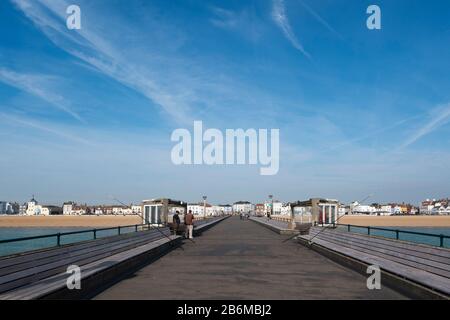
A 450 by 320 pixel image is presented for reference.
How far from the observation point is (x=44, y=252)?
28.5ft

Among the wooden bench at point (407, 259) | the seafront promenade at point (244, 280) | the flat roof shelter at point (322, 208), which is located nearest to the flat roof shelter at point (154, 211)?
the flat roof shelter at point (322, 208)

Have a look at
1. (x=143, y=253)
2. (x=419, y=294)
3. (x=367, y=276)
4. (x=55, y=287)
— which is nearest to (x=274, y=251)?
(x=143, y=253)

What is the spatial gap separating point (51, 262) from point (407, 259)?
794cm

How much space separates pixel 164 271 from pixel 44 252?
397 cm

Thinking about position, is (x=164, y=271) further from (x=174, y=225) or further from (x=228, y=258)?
(x=174, y=225)

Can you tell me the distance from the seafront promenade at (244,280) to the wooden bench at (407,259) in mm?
544

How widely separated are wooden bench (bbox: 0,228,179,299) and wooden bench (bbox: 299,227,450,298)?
6.36m

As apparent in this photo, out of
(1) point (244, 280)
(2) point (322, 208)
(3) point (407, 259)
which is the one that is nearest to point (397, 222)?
(2) point (322, 208)

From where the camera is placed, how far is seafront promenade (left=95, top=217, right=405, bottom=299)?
8.71 metres

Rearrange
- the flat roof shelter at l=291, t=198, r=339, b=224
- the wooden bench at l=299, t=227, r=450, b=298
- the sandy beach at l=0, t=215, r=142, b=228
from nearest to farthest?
the wooden bench at l=299, t=227, r=450, b=298, the flat roof shelter at l=291, t=198, r=339, b=224, the sandy beach at l=0, t=215, r=142, b=228

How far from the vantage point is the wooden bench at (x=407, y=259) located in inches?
327

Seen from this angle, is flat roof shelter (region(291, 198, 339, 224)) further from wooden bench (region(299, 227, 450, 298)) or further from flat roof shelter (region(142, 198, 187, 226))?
wooden bench (region(299, 227, 450, 298))

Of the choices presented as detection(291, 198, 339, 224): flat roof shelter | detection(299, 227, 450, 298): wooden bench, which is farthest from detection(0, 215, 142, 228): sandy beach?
detection(299, 227, 450, 298): wooden bench

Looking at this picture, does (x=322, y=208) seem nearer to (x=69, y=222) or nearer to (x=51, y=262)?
(x=51, y=262)
